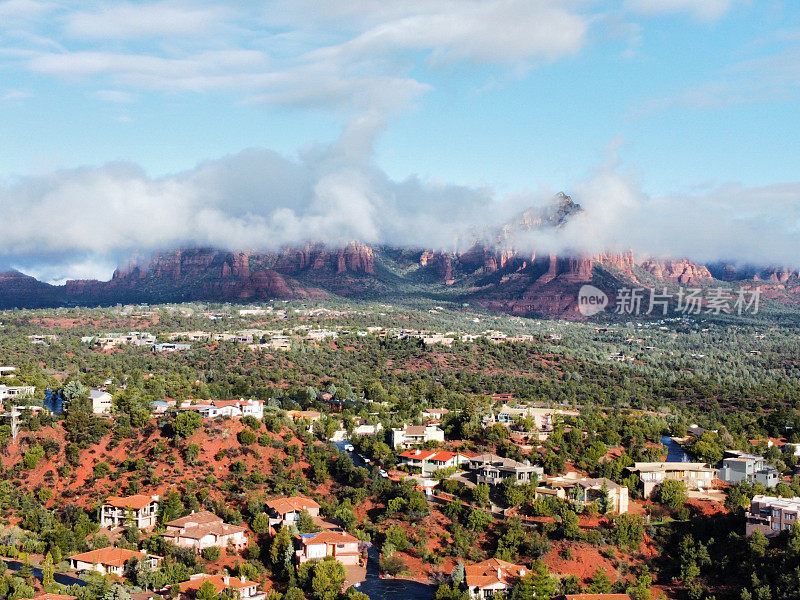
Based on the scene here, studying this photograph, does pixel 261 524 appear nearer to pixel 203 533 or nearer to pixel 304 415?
pixel 203 533

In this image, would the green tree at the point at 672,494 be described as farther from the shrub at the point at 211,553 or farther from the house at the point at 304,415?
the shrub at the point at 211,553

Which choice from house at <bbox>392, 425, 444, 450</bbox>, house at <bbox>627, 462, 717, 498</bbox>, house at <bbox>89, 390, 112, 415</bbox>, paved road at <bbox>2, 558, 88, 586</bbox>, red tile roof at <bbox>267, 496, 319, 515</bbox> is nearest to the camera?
paved road at <bbox>2, 558, 88, 586</bbox>

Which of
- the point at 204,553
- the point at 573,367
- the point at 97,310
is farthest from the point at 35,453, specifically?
the point at 97,310

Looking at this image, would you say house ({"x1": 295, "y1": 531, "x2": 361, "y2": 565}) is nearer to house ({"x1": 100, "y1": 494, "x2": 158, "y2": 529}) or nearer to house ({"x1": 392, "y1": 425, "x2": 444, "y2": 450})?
house ({"x1": 100, "y1": 494, "x2": 158, "y2": 529})

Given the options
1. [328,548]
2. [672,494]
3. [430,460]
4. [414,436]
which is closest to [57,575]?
[328,548]

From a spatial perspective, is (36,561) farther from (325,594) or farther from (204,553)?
(325,594)

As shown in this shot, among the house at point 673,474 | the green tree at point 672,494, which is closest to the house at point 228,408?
the house at point 673,474

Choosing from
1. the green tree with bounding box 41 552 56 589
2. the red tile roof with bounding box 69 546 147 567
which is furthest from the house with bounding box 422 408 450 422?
the green tree with bounding box 41 552 56 589
